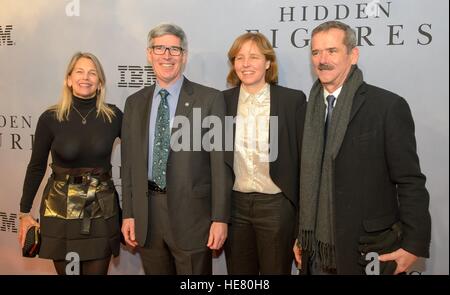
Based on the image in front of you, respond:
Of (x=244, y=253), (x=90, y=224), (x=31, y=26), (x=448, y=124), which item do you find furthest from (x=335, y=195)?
(x=31, y=26)

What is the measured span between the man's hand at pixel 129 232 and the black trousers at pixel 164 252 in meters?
0.07

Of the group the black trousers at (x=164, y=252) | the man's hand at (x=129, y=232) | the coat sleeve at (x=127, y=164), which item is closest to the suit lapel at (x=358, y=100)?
the black trousers at (x=164, y=252)

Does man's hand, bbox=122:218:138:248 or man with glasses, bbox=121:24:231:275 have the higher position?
man with glasses, bbox=121:24:231:275

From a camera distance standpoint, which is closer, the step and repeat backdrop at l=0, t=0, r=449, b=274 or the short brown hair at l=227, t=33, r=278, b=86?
the short brown hair at l=227, t=33, r=278, b=86

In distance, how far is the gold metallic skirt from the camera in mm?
2566

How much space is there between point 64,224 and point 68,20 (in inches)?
68.7

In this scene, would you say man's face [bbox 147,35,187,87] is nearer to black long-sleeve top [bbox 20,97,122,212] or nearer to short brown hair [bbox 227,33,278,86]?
short brown hair [bbox 227,33,278,86]

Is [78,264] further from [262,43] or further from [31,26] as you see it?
[31,26]

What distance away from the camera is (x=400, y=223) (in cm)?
217

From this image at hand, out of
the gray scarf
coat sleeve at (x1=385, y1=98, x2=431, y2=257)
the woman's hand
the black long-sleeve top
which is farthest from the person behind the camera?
the woman's hand

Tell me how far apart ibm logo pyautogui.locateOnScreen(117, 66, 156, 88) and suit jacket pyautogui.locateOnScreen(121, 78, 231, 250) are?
0.85m

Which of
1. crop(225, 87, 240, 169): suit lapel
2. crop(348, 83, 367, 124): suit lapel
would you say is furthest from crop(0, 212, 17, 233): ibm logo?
crop(348, 83, 367, 124): suit lapel

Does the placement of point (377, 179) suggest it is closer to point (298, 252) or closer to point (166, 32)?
point (298, 252)

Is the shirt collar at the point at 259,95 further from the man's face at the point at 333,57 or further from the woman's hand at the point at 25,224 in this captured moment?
the woman's hand at the point at 25,224
